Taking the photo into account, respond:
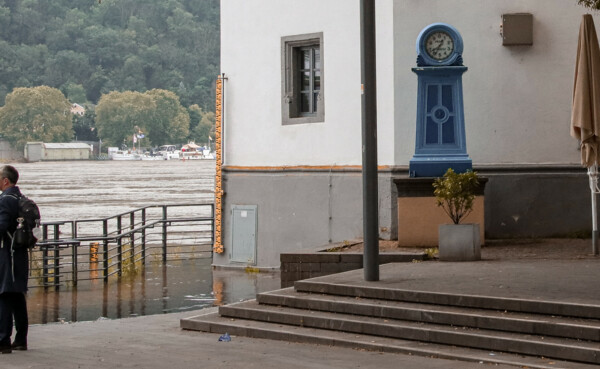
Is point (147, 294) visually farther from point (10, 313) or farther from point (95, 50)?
point (95, 50)

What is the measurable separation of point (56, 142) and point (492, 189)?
138237 millimetres

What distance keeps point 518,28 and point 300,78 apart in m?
5.03

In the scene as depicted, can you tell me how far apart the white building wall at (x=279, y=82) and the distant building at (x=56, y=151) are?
127 metres

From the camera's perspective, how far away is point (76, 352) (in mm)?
11547

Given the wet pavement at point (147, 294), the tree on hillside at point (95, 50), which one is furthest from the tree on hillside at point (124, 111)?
the wet pavement at point (147, 294)

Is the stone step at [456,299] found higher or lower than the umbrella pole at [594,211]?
lower

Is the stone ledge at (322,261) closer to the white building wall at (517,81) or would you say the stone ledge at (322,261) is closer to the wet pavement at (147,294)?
the wet pavement at (147,294)

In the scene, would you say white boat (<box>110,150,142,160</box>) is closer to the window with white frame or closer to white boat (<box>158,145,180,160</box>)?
white boat (<box>158,145,180,160</box>)

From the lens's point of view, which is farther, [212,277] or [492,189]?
[212,277]

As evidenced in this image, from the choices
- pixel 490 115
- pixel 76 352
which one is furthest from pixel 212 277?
pixel 76 352

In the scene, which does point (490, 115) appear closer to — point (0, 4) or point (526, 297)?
point (526, 297)

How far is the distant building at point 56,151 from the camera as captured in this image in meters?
150

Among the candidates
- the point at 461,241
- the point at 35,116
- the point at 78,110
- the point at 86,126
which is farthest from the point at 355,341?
the point at 86,126

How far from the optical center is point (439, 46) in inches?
681
